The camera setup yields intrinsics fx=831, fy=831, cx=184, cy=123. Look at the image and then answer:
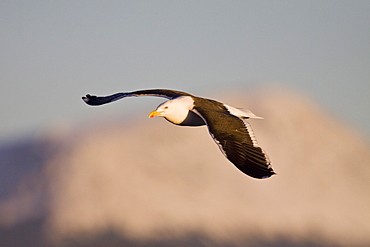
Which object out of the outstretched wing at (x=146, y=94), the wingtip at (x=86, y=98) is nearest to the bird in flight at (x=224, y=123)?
the outstretched wing at (x=146, y=94)

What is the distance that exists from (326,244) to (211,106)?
14356 centimetres

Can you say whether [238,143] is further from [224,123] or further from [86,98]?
[86,98]

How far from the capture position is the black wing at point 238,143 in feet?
58.0

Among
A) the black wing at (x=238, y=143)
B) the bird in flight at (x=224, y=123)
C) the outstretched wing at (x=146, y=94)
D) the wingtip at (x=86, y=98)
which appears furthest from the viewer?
the wingtip at (x=86, y=98)

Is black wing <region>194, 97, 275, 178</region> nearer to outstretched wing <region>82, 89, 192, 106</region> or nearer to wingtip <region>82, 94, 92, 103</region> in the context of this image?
outstretched wing <region>82, 89, 192, 106</region>

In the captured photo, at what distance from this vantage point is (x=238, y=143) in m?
18.4

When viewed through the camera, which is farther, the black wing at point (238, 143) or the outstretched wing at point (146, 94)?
the outstretched wing at point (146, 94)

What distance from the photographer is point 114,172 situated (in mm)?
142625

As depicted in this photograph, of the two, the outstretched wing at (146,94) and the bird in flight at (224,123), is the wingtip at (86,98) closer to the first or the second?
the outstretched wing at (146,94)

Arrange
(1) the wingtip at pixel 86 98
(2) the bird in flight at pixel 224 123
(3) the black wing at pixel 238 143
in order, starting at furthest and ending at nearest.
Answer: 1. (1) the wingtip at pixel 86 98
2. (2) the bird in flight at pixel 224 123
3. (3) the black wing at pixel 238 143

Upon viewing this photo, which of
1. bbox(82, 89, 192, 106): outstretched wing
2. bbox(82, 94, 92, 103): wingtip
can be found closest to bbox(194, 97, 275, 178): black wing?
bbox(82, 89, 192, 106): outstretched wing

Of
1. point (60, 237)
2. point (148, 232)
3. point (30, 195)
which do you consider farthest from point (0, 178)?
point (148, 232)

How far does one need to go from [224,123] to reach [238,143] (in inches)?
30.8

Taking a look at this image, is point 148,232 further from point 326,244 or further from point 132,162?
point 326,244
